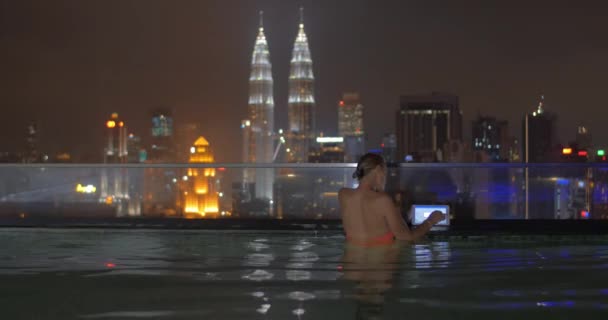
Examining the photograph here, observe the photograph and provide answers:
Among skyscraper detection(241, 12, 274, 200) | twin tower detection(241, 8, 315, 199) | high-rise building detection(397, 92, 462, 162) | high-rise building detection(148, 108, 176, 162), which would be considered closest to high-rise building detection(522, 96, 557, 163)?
high-rise building detection(397, 92, 462, 162)

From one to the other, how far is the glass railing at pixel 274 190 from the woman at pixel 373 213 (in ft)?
15.9

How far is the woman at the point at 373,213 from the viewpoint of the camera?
14.8 feet

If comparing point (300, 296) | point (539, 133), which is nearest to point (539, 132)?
point (539, 133)

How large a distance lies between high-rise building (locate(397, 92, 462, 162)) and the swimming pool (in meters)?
28.8

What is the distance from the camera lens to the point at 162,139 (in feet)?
194

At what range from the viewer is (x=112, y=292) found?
14.7 ft

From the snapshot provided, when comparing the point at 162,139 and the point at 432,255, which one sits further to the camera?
the point at 162,139

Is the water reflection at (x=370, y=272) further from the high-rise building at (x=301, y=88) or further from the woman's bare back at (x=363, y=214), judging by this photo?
the high-rise building at (x=301, y=88)

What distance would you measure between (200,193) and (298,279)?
5836mm

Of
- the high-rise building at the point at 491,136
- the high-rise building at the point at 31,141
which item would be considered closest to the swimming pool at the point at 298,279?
the high-rise building at the point at 491,136

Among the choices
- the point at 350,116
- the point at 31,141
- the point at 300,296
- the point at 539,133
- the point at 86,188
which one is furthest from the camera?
the point at 350,116

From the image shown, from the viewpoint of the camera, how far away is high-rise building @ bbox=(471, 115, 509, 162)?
29.5m

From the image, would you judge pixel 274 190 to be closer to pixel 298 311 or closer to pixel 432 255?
pixel 432 255

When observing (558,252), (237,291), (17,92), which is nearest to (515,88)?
(17,92)
